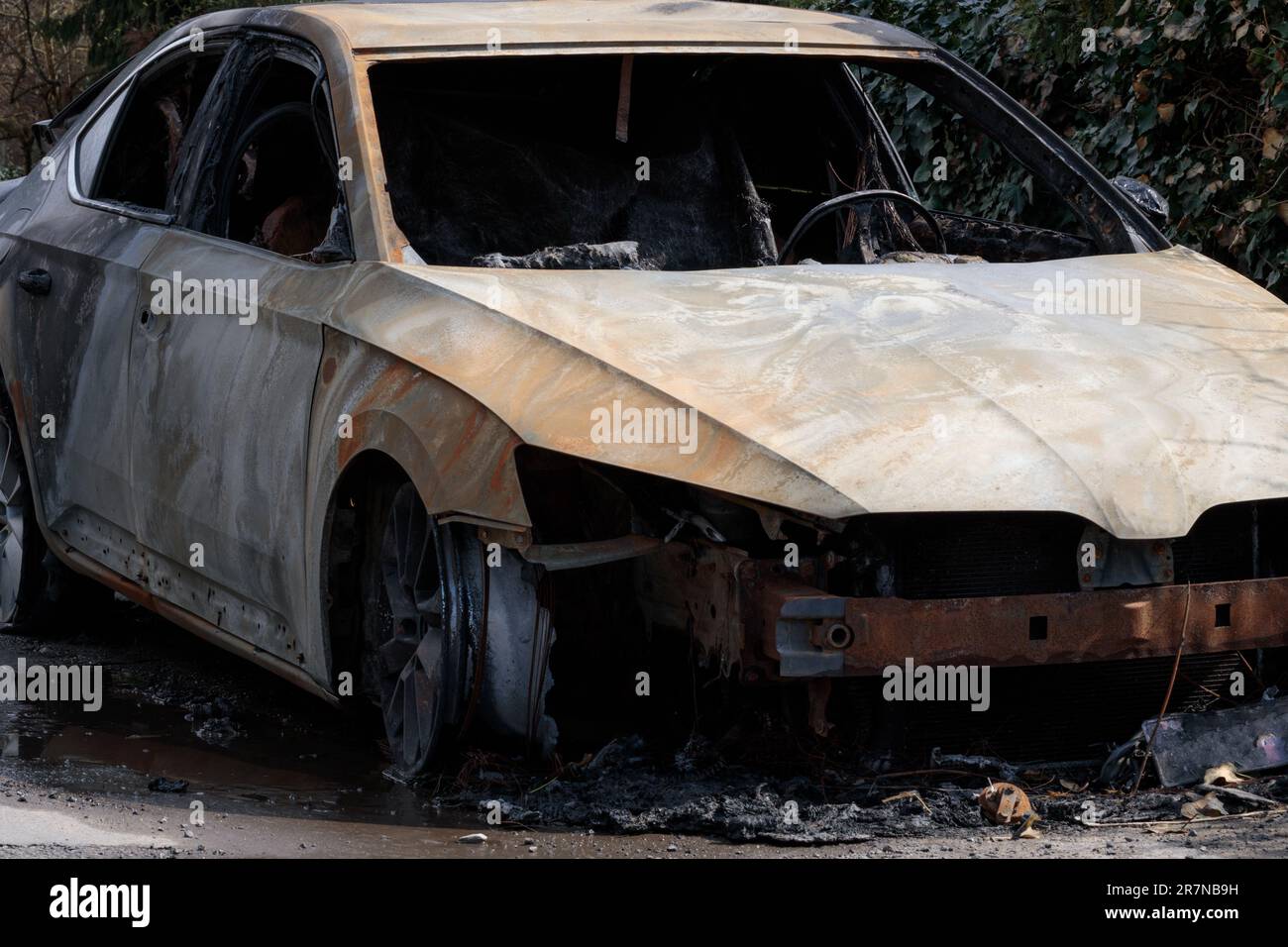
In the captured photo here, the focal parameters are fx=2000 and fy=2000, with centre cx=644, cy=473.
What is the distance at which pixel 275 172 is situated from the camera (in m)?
6.17

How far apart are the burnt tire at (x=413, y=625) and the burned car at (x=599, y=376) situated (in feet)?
0.04

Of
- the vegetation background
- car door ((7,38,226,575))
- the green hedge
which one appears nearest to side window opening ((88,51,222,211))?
car door ((7,38,226,575))

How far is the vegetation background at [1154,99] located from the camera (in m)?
8.27

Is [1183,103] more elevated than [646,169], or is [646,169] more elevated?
[1183,103]

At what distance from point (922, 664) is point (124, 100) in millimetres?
3754

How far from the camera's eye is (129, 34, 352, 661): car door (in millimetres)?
4918

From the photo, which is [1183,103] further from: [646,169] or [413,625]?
[413,625]

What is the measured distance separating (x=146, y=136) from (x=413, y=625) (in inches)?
106

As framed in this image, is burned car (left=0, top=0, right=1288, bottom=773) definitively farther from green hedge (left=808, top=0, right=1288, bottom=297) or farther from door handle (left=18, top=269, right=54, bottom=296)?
green hedge (left=808, top=0, right=1288, bottom=297)

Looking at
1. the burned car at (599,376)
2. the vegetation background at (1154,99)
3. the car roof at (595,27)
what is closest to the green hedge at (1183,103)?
the vegetation background at (1154,99)

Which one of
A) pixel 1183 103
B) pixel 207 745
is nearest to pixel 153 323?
pixel 207 745

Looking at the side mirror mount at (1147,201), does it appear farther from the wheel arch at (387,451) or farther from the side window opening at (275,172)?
the wheel arch at (387,451)

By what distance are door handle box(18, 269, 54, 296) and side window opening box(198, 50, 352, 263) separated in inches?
29.5

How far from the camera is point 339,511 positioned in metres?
4.75
